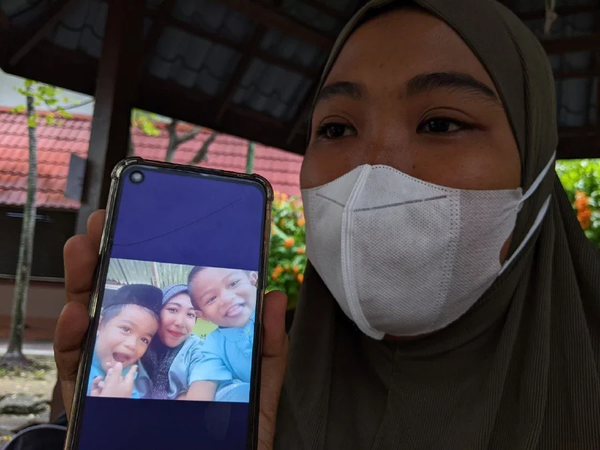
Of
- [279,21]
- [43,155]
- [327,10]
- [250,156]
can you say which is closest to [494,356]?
[279,21]

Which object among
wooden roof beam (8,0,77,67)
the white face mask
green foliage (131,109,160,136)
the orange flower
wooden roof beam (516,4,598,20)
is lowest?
the white face mask

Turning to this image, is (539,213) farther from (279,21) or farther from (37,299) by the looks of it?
(37,299)

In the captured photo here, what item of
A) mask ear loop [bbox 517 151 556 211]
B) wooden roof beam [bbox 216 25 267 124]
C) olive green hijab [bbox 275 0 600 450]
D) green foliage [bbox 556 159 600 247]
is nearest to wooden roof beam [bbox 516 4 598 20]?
green foliage [bbox 556 159 600 247]

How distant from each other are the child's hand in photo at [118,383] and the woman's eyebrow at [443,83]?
530 millimetres

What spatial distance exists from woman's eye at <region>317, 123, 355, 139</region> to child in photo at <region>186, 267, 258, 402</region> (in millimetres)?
309

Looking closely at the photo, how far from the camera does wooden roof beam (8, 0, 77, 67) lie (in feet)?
5.61

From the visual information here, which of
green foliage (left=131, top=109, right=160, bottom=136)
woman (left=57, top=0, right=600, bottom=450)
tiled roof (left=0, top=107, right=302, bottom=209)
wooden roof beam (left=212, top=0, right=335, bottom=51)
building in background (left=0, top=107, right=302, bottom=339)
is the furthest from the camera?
green foliage (left=131, top=109, right=160, bottom=136)

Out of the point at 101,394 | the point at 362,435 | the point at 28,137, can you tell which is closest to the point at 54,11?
the point at 28,137

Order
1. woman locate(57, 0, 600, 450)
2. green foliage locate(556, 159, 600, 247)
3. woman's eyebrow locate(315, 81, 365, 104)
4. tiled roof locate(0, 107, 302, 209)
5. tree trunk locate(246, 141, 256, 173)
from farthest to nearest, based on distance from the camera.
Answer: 1. tree trunk locate(246, 141, 256, 173)
2. green foliage locate(556, 159, 600, 247)
3. tiled roof locate(0, 107, 302, 209)
4. woman's eyebrow locate(315, 81, 365, 104)
5. woman locate(57, 0, 600, 450)

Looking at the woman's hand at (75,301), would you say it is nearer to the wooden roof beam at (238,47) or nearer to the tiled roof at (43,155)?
the tiled roof at (43,155)

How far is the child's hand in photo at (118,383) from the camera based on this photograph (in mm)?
527

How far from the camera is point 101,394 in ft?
1.72

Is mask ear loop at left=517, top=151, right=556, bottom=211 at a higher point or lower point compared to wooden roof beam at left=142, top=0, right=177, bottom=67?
lower

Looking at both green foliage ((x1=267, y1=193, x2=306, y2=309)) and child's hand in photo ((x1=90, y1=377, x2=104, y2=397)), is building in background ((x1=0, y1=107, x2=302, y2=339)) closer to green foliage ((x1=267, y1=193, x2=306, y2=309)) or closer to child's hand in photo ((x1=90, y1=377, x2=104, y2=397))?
green foliage ((x1=267, y1=193, x2=306, y2=309))
